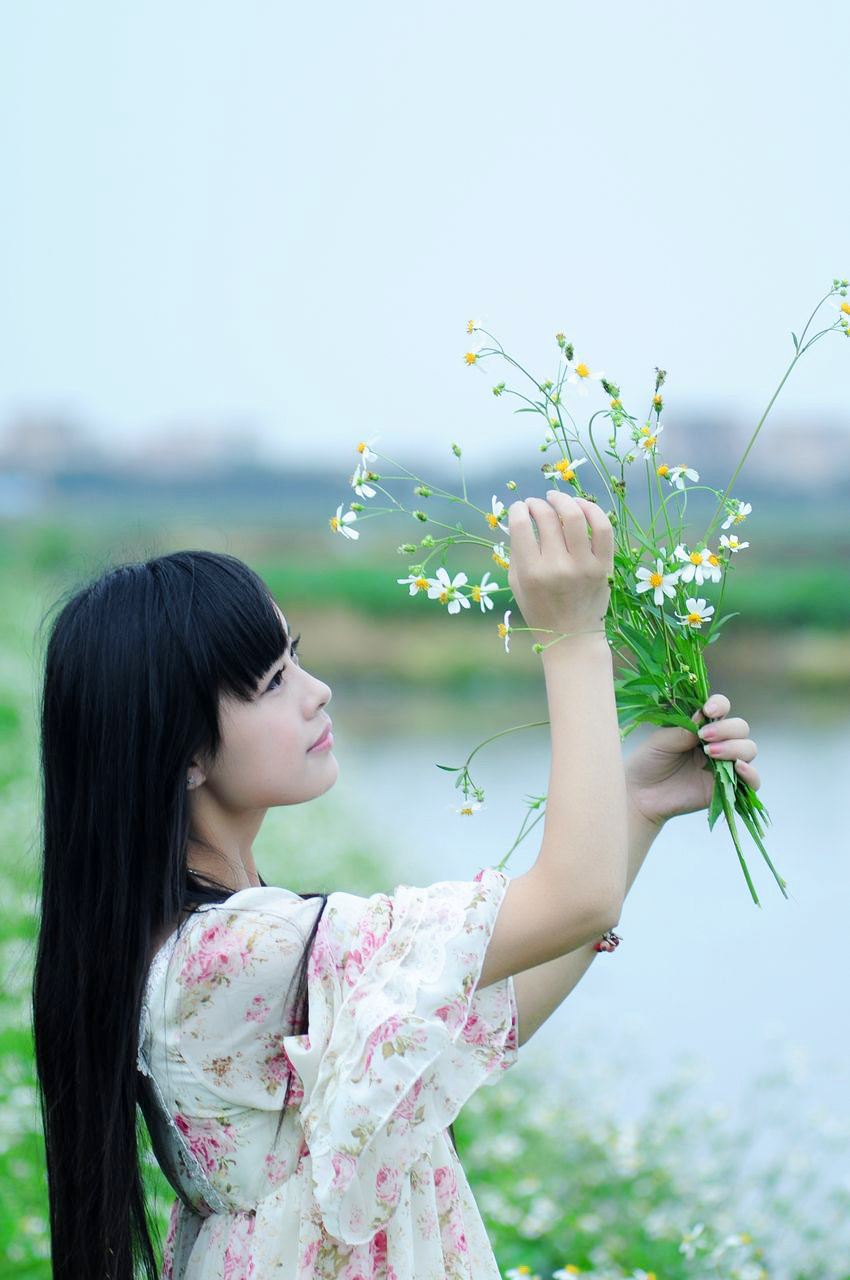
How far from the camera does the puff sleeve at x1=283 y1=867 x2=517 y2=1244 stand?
0.66m

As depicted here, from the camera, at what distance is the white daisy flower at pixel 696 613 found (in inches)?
28.6

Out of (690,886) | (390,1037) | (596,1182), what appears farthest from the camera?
(690,886)

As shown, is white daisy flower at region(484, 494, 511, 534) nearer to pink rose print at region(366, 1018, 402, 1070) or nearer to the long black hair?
the long black hair

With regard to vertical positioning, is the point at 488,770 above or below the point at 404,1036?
above

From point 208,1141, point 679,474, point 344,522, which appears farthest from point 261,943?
point 679,474

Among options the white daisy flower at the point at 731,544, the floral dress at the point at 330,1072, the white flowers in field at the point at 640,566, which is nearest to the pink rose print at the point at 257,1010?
the floral dress at the point at 330,1072

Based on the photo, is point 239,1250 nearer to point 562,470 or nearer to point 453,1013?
point 453,1013

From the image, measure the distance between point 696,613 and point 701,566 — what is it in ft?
0.09

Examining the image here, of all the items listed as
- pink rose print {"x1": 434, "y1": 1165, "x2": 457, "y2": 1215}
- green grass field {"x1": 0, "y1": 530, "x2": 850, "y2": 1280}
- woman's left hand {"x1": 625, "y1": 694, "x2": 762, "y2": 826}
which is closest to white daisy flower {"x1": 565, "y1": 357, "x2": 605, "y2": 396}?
woman's left hand {"x1": 625, "y1": 694, "x2": 762, "y2": 826}

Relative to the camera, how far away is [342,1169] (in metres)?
0.66

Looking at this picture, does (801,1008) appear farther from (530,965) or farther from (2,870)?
(530,965)

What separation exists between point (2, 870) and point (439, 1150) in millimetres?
2436

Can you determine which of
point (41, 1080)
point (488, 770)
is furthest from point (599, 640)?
point (488, 770)

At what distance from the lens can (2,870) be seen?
3.00 metres
